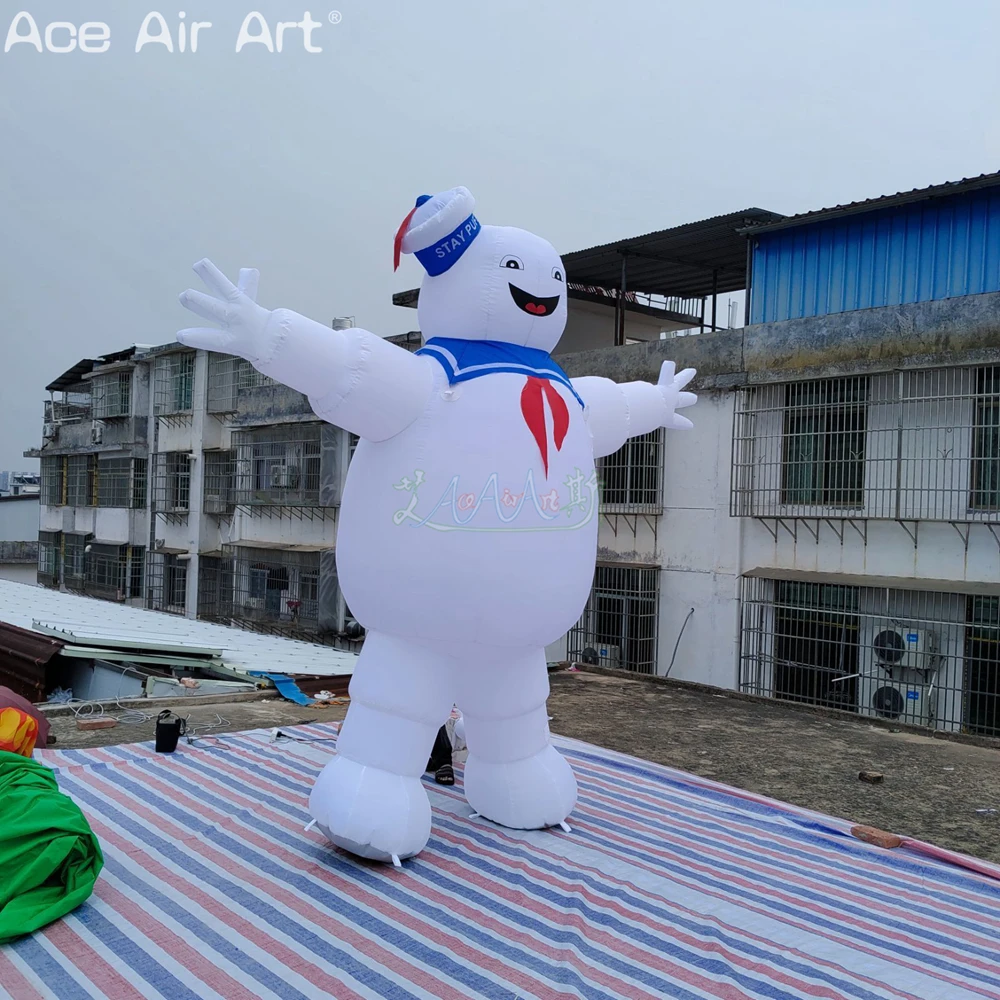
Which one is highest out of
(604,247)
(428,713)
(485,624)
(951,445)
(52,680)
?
(604,247)

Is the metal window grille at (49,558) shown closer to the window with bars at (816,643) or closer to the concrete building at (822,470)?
the concrete building at (822,470)

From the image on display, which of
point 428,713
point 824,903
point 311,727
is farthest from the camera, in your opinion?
point 311,727

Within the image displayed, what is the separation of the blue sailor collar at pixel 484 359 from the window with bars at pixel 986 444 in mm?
6489

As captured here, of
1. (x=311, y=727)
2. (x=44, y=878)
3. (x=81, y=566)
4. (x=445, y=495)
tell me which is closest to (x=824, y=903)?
(x=445, y=495)

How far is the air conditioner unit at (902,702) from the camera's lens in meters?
9.66

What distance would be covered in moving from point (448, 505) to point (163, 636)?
743cm

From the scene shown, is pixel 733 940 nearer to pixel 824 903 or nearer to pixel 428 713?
pixel 824 903

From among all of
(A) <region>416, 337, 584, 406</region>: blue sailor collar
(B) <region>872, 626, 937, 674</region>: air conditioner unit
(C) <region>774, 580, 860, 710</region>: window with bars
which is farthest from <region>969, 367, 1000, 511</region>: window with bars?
(A) <region>416, 337, 584, 406</region>: blue sailor collar

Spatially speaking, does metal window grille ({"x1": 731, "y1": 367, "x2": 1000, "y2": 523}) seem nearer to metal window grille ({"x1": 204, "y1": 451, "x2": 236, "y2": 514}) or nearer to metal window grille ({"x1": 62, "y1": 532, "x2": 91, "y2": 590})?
metal window grille ({"x1": 204, "y1": 451, "x2": 236, "y2": 514})

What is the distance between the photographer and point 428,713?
13.9 feet

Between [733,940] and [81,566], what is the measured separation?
83.7 feet

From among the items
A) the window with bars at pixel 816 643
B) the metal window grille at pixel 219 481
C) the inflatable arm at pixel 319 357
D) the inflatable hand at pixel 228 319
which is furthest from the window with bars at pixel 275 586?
the inflatable hand at pixel 228 319

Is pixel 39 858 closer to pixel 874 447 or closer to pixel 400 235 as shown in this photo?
pixel 400 235

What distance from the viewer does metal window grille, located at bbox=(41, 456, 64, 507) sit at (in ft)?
89.6
